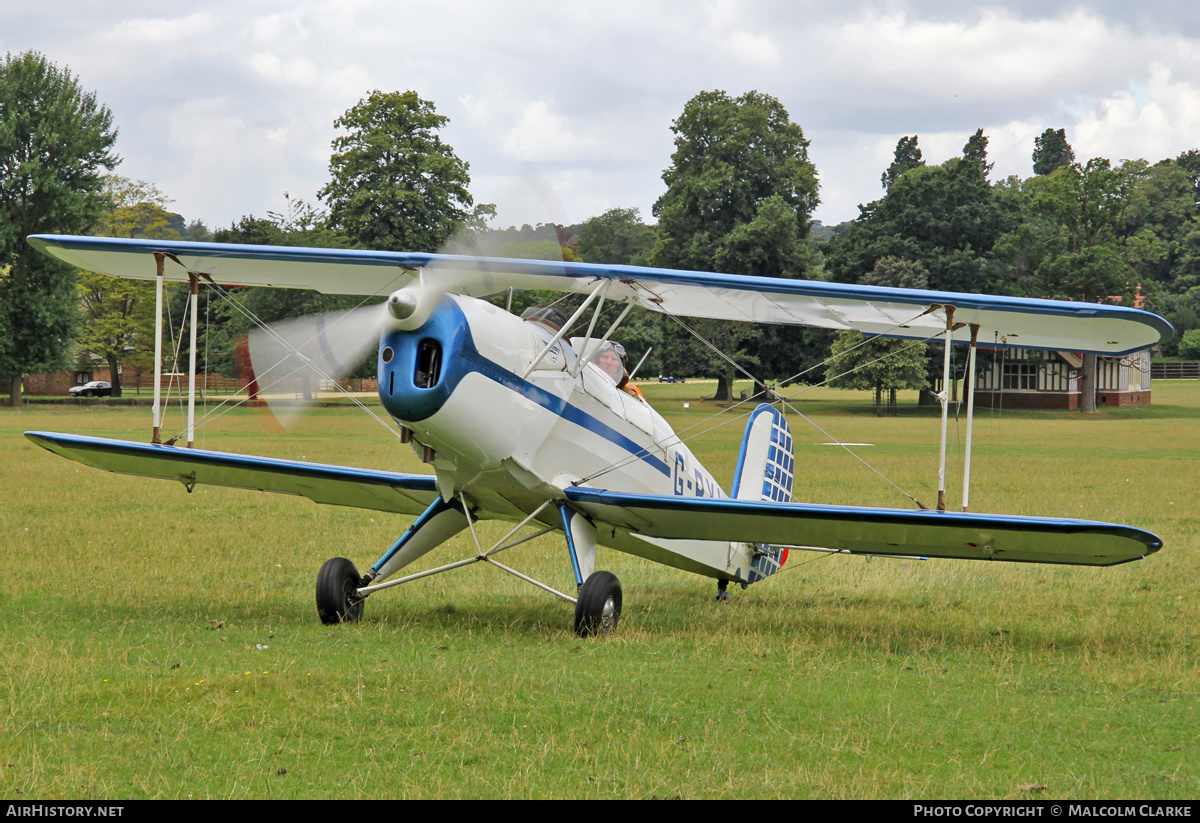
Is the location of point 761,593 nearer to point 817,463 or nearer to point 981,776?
point 981,776

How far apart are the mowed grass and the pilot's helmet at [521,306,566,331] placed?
249 centimetres

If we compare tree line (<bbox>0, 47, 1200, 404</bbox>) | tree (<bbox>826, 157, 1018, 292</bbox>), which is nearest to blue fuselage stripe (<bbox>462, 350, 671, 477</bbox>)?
tree line (<bbox>0, 47, 1200, 404</bbox>)

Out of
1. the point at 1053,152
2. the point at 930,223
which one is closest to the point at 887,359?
the point at 930,223

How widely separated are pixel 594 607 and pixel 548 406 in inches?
62.4

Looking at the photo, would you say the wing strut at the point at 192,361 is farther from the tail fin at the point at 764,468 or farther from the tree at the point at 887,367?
the tree at the point at 887,367

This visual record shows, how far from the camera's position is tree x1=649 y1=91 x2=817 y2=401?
53969 millimetres

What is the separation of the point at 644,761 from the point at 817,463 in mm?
21007

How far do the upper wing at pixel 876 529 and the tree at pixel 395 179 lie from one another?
4224 centimetres

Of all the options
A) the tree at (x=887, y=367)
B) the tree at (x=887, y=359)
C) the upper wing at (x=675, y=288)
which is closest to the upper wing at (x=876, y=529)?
the upper wing at (x=675, y=288)

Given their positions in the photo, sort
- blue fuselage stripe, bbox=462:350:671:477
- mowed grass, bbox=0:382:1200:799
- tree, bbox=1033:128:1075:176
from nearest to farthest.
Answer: mowed grass, bbox=0:382:1200:799, blue fuselage stripe, bbox=462:350:671:477, tree, bbox=1033:128:1075:176

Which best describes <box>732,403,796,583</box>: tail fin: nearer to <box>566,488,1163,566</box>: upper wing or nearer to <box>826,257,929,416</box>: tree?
<box>566,488,1163,566</box>: upper wing

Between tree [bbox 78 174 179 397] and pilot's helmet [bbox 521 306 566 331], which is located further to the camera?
tree [bbox 78 174 179 397]

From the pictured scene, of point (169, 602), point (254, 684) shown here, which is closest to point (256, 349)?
point (169, 602)

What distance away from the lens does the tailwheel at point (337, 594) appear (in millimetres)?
8266
